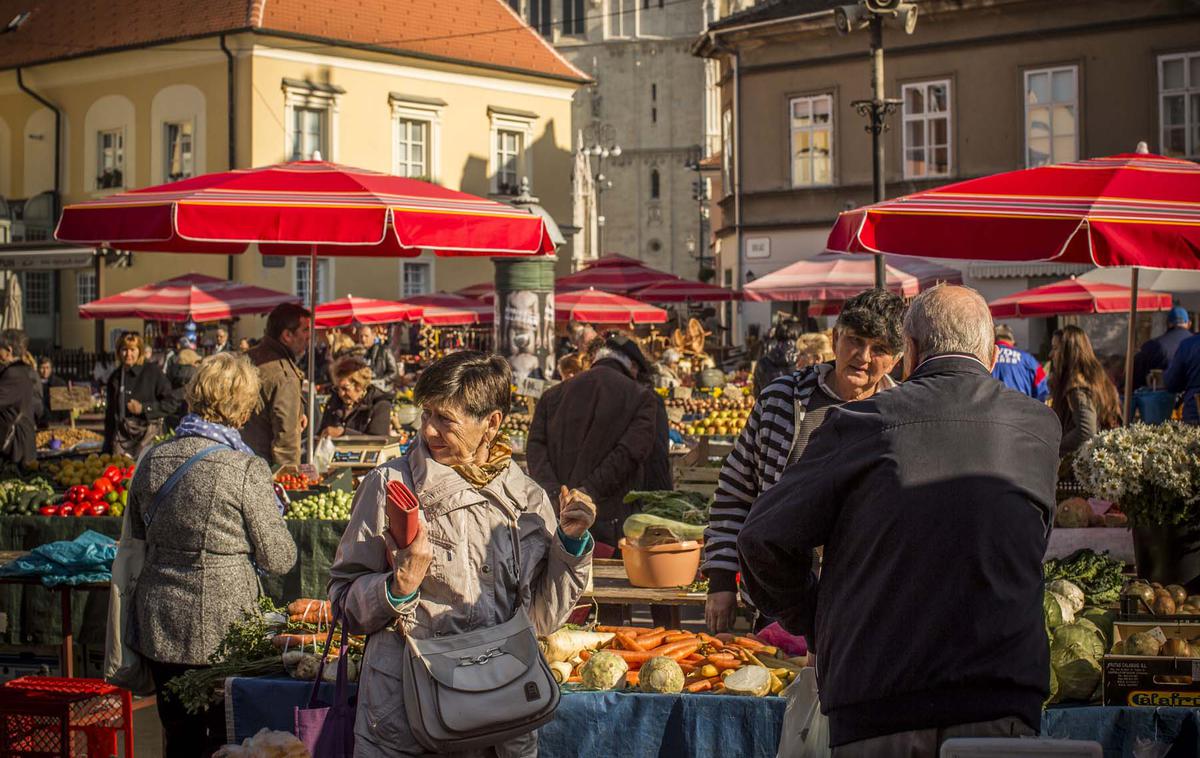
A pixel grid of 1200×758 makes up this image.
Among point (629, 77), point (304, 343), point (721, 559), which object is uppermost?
point (629, 77)

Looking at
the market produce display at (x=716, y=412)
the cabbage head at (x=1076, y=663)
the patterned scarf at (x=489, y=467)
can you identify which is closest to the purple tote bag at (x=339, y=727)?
the patterned scarf at (x=489, y=467)

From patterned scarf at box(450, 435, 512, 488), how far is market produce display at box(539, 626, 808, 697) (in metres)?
1.44

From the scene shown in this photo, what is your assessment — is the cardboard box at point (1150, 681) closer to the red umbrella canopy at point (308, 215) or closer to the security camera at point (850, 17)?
the red umbrella canopy at point (308, 215)

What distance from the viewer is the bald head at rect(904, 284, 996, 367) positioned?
11.2 feet

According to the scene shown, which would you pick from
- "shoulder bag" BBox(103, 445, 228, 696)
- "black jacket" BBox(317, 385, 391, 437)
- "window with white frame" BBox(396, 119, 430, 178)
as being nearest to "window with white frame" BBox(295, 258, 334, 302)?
"window with white frame" BBox(396, 119, 430, 178)

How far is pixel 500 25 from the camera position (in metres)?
42.5

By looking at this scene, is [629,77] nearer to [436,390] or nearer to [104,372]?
[104,372]

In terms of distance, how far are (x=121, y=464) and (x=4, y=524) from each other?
1563mm

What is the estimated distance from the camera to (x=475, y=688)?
385cm

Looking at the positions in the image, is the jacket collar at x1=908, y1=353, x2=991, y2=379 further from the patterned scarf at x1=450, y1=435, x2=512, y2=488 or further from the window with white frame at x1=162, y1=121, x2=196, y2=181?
the window with white frame at x1=162, y1=121, x2=196, y2=181

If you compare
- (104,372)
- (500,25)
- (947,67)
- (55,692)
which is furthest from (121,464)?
(500,25)

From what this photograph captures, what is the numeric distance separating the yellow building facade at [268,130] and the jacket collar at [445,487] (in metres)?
31.4

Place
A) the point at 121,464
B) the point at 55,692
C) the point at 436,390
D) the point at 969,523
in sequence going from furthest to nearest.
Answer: the point at 121,464 < the point at 55,692 < the point at 436,390 < the point at 969,523

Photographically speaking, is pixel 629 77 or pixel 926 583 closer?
pixel 926 583
